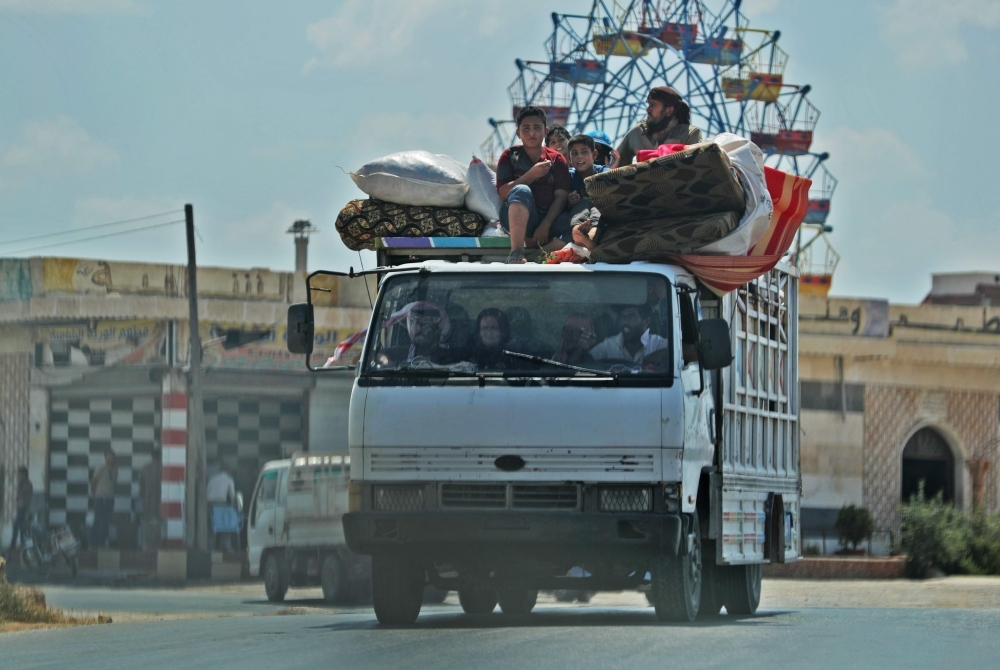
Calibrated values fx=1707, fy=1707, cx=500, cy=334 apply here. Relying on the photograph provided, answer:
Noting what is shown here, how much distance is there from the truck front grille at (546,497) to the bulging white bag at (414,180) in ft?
8.25

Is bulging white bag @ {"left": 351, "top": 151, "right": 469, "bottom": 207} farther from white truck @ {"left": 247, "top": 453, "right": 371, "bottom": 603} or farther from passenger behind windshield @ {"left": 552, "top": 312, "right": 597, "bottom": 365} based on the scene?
white truck @ {"left": 247, "top": 453, "right": 371, "bottom": 603}

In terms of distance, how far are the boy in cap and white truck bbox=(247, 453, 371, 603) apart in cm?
1114

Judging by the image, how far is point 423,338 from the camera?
10094 millimetres

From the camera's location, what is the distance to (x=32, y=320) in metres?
31.6

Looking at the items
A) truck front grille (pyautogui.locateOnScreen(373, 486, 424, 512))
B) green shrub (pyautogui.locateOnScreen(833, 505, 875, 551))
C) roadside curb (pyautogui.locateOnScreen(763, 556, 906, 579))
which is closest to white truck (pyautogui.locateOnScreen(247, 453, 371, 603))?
roadside curb (pyautogui.locateOnScreen(763, 556, 906, 579))

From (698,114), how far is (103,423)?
43.0 ft

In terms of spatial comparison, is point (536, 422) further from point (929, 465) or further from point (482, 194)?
point (929, 465)

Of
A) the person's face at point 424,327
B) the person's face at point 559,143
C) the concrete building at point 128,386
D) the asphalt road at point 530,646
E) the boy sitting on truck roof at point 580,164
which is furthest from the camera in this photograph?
the concrete building at point 128,386

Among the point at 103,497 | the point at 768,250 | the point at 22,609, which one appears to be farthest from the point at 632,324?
the point at 103,497

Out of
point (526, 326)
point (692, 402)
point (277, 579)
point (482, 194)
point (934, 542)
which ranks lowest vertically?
point (277, 579)

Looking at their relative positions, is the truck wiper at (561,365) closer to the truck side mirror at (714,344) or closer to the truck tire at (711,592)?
the truck side mirror at (714,344)

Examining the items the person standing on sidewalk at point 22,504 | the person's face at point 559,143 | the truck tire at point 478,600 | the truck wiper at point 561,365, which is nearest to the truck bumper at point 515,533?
the truck wiper at point 561,365

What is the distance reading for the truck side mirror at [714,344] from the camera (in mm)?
9961

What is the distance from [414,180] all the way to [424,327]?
175 cm
